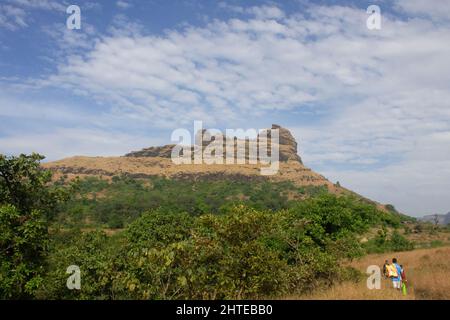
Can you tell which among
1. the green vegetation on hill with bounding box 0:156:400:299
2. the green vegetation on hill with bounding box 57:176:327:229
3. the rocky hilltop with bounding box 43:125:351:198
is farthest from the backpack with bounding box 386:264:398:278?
the rocky hilltop with bounding box 43:125:351:198

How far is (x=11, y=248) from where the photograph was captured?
32.1ft

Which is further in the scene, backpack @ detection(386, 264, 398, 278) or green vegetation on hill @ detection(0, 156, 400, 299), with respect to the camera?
backpack @ detection(386, 264, 398, 278)

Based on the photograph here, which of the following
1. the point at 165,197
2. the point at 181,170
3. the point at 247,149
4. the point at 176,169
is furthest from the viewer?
the point at 247,149

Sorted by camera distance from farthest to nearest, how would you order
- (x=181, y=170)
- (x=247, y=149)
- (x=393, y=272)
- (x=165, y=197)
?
1. (x=247, y=149)
2. (x=181, y=170)
3. (x=165, y=197)
4. (x=393, y=272)

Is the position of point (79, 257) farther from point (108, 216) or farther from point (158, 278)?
point (108, 216)

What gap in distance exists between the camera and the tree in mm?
9234

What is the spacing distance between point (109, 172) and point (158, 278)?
3887 inches

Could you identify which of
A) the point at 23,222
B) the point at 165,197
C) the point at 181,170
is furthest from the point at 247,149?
the point at 23,222

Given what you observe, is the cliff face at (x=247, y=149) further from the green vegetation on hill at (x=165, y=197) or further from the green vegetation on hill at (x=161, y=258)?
the green vegetation on hill at (x=161, y=258)

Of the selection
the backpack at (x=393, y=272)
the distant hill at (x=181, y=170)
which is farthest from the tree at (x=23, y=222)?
the distant hill at (x=181, y=170)

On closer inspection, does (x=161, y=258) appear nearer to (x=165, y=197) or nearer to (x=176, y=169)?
(x=165, y=197)

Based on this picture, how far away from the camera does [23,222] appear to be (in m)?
9.89

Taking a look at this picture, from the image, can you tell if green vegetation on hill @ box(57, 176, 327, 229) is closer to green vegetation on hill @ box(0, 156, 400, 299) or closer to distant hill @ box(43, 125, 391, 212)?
distant hill @ box(43, 125, 391, 212)
